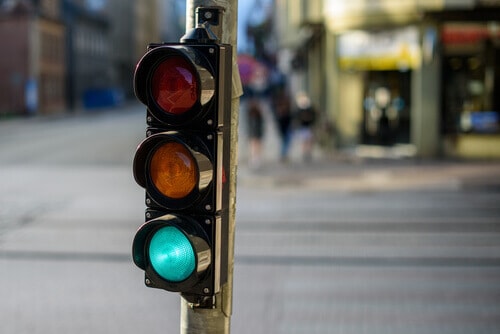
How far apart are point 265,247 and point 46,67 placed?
55246 millimetres

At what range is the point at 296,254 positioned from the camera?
9906 mm

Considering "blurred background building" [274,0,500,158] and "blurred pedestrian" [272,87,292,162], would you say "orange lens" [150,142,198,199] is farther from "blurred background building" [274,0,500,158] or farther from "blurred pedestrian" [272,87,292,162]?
"blurred background building" [274,0,500,158]

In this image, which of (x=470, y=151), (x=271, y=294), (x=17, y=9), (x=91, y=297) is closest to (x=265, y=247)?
(x=271, y=294)

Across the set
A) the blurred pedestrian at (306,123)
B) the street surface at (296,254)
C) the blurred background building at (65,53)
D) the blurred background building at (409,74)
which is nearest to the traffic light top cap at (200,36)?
the street surface at (296,254)

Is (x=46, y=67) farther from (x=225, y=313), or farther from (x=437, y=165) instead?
(x=225, y=313)

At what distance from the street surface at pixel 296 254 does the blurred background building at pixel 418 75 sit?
12.2ft

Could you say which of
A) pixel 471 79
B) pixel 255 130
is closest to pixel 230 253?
pixel 255 130

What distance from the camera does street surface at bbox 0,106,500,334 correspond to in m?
6.96

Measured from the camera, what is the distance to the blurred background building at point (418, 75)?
22.8 meters

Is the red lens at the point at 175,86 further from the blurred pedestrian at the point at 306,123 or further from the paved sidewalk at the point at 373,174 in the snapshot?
the blurred pedestrian at the point at 306,123

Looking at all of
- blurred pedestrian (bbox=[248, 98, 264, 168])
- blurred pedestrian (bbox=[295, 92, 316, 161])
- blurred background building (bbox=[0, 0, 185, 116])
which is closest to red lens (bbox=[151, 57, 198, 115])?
blurred pedestrian (bbox=[248, 98, 264, 168])

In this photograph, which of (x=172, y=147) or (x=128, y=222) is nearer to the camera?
(x=172, y=147)

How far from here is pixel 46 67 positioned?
205ft

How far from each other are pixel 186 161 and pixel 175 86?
0.26 metres
